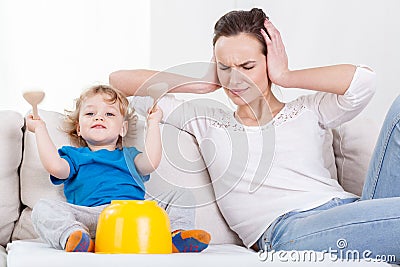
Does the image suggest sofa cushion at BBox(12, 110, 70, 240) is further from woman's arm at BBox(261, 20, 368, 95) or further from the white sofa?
woman's arm at BBox(261, 20, 368, 95)

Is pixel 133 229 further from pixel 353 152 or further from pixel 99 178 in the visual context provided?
pixel 353 152

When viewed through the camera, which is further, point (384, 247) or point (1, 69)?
point (1, 69)

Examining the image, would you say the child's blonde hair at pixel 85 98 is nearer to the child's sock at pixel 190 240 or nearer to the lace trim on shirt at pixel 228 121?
the lace trim on shirt at pixel 228 121

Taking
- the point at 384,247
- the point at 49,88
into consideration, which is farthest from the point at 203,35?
the point at 384,247

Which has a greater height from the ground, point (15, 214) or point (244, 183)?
point (244, 183)

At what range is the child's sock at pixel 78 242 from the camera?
121 cm

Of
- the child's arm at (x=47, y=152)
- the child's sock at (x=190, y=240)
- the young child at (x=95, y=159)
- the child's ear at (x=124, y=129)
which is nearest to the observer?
the child's sock at (x=190, y=240)

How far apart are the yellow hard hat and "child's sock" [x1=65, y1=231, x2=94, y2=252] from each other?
2cm

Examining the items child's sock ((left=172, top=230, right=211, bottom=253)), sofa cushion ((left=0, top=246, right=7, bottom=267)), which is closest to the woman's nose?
child's sock ((left=172, top=230, right=211, bottom=253))

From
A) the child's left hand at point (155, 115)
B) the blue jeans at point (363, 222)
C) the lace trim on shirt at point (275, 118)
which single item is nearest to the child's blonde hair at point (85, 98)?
the child's left hand at point (155, 115)

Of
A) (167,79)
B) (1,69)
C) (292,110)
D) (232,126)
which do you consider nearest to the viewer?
(167,79)

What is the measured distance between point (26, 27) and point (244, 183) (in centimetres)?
118

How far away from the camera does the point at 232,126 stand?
1.62 metres

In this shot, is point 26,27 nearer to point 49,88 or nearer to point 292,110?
point 49,88
